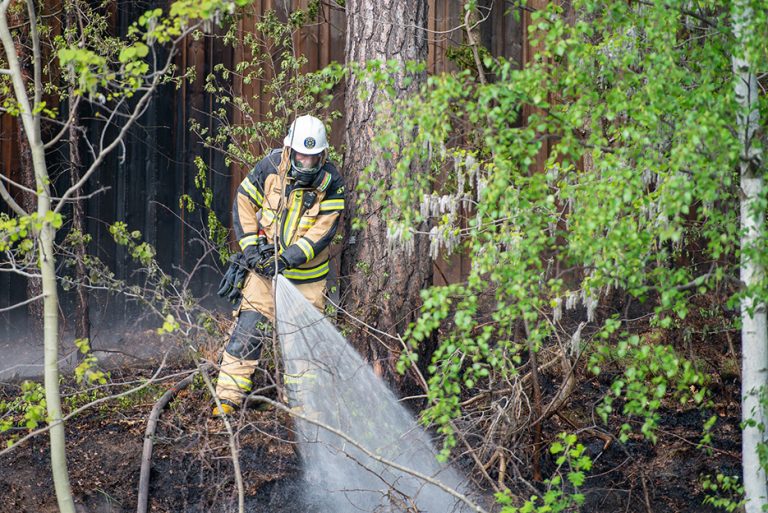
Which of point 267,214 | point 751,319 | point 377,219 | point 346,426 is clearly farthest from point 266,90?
point 751,319

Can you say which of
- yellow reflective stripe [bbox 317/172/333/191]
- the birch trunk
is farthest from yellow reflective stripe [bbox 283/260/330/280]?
the birch trunk

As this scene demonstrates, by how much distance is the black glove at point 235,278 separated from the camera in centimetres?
598

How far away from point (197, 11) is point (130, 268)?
15.0 feet

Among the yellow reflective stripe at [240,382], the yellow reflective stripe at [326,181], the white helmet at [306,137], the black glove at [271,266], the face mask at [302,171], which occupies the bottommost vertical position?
the yellow reflective stripe at [240,382]

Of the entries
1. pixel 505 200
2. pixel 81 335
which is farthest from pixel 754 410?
pixel 81 335

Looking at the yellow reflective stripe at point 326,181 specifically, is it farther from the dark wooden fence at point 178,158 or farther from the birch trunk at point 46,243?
the birch trunk at point 46,243

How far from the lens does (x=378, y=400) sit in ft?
19.2

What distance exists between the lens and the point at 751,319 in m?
4.07

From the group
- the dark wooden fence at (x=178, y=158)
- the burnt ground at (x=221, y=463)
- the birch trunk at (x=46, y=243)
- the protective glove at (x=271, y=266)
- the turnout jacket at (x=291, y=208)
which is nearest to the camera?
the birch trunk at (x=46, y=243)

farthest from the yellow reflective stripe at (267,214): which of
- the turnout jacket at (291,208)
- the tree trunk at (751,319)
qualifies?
the tree trunk at (751,319)

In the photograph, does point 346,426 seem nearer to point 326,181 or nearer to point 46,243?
point 326,181

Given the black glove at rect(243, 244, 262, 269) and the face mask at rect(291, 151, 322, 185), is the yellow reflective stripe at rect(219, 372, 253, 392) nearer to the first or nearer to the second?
the black glove at rect(243, 244, 262, 269)

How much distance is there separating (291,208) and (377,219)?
0.57 m

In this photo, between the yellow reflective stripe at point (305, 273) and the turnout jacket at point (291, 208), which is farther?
the yellow reflective stripe at point (305, 273)
